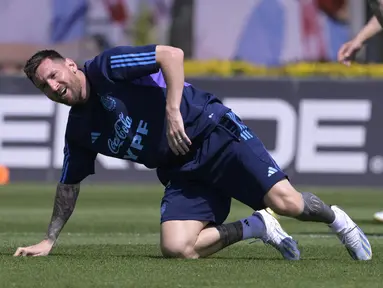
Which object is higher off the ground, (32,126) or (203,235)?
(203,235)

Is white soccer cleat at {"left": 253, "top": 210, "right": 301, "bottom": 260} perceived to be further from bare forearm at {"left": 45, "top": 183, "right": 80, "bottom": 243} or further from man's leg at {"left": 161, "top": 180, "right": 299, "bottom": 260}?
bare forearm at {"left": 45, "top": 183, "right": 80, "bottom": 243}

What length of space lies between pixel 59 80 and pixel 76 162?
2.69 ft

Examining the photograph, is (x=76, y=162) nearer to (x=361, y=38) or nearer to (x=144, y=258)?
(x=144, y=258)

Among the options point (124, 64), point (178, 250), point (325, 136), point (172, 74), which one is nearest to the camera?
point (172, 74)

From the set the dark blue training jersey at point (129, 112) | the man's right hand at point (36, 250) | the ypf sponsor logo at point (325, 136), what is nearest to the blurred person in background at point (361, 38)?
the dark blue training jersey at point (129, 112)

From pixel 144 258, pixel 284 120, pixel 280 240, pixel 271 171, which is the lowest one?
pixel 284 120

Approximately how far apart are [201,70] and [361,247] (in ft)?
36.0

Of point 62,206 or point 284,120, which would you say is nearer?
point 62,206

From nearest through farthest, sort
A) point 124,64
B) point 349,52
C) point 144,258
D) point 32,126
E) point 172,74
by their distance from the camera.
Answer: point 172,74, point 124,64, point 144,258, point 349,52, point 32,126

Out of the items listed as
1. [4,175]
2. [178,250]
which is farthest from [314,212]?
[4,175]

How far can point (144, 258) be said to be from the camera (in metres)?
8.00

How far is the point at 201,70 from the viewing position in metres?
18.6

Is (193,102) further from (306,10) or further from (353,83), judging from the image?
(306,10)

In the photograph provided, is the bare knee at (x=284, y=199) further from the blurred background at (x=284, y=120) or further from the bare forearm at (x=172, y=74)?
the blurred background at (x=284, y=120)
